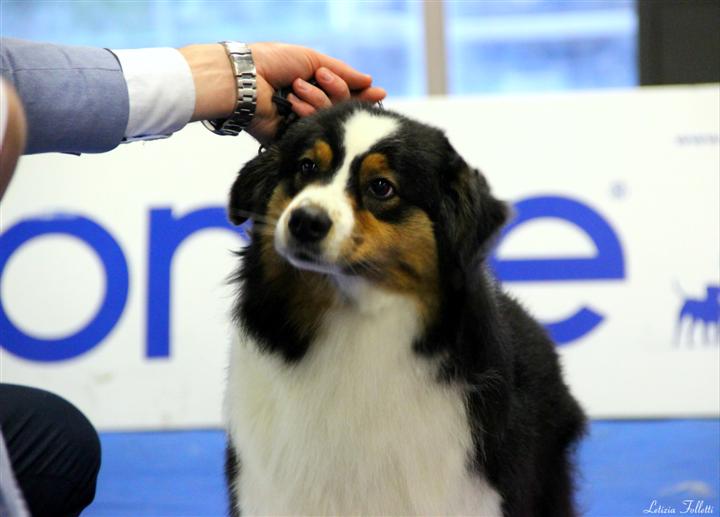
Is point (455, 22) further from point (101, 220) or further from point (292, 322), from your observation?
point (292, 322)

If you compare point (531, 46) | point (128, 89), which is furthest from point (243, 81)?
point (531, 46)

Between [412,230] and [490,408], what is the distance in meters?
0.43

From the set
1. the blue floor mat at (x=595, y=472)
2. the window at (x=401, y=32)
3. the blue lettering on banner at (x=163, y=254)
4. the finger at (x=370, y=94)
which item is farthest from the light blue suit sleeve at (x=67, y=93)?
the window at (x=401, y=32)

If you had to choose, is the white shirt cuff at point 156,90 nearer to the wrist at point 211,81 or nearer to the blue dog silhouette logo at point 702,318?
the wrist at point 211,81

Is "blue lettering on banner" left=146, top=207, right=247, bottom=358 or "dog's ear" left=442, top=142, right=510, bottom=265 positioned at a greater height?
"dog's ear" left=442, top=142, right=510, bottom=265

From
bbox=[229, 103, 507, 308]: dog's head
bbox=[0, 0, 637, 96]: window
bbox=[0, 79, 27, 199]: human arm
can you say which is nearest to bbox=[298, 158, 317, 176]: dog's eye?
bbox=[229, 103, 507, 308]: dog's head

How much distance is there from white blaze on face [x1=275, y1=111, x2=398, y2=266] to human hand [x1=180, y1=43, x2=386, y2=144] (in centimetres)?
28

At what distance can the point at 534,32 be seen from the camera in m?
6.99

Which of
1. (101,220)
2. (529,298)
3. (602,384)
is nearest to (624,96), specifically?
(529,298)

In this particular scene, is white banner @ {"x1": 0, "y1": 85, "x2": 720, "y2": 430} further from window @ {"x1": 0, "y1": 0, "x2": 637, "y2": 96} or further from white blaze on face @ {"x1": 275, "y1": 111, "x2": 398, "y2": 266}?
window @ {"x1": 0, "y1": 0, "x2": 637, "y2": 96}

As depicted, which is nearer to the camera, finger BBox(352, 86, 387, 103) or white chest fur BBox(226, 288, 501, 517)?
white chest fur BBox(226, 288, 501, 517)

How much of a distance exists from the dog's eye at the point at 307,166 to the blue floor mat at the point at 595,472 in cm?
138

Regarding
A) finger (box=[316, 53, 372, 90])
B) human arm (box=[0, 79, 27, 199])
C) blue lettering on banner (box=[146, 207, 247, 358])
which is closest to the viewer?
human arm (box=[0, 79, 27, 199])

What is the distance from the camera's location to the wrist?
223cm
